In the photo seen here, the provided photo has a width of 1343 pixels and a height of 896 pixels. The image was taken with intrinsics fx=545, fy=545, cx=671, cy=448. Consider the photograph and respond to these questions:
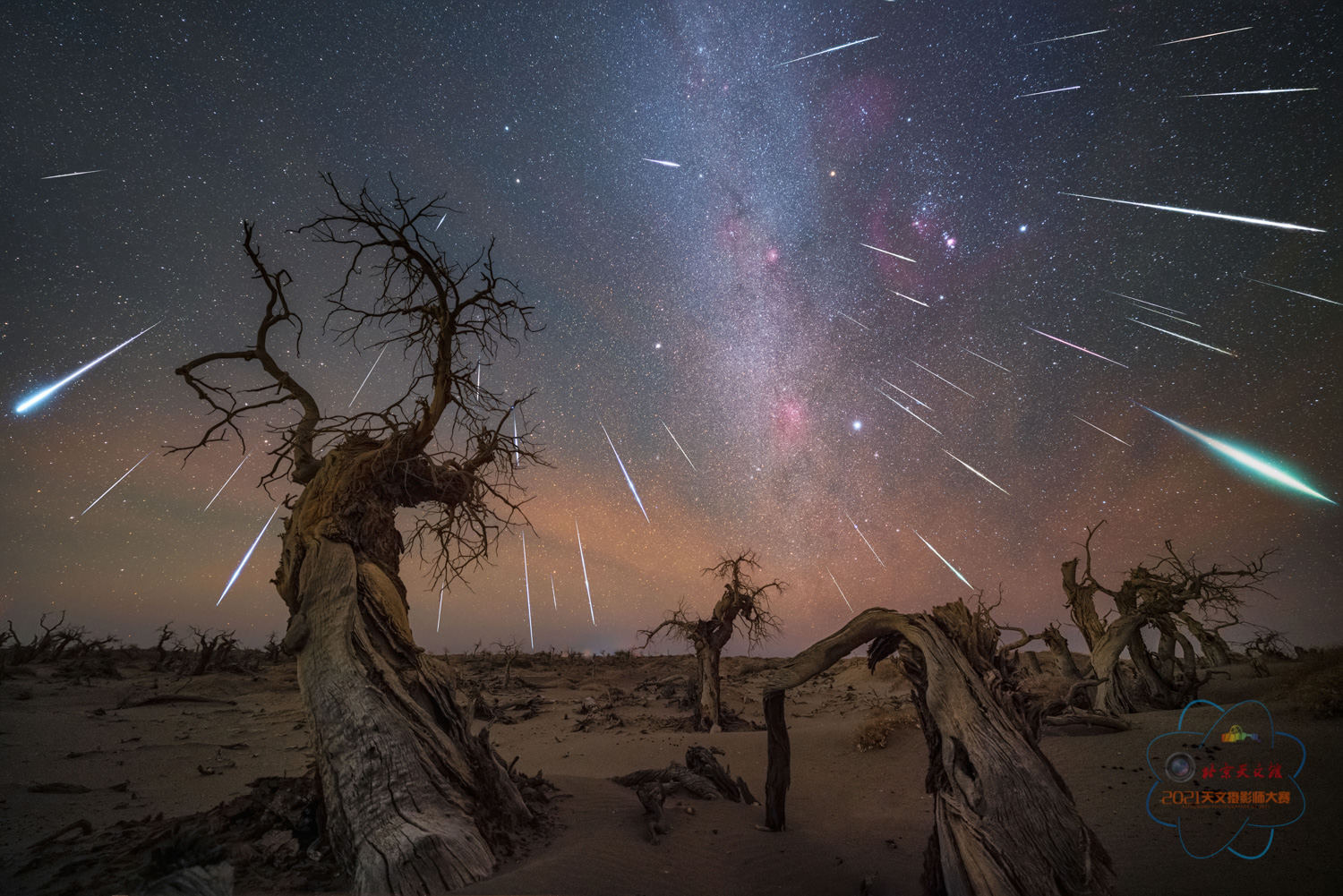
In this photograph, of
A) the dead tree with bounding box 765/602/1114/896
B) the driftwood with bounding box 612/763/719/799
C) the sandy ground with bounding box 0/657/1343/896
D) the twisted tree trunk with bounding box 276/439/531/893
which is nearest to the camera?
the dead tree with bounding box 765/602/1114/896

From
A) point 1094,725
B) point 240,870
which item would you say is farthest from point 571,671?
point 240,870

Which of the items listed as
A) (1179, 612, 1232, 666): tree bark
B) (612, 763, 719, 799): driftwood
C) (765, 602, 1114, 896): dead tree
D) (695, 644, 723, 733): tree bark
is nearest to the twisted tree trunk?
(612, 763, 719, 799): driftwood

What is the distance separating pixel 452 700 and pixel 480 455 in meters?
3.34

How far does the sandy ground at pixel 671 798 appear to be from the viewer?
5238 millimetres

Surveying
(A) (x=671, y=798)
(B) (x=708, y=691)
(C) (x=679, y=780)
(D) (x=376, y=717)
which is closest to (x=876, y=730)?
(B) (x=708, y=691)

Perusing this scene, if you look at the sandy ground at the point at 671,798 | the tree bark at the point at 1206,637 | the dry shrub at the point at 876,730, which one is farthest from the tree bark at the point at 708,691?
the tree bark at the point at 1206,637

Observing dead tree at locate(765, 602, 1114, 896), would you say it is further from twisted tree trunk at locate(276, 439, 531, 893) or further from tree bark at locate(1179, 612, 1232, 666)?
tree bark at locate(1179, 612, 1232, 666)

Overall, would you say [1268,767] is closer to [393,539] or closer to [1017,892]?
[1017,892]
